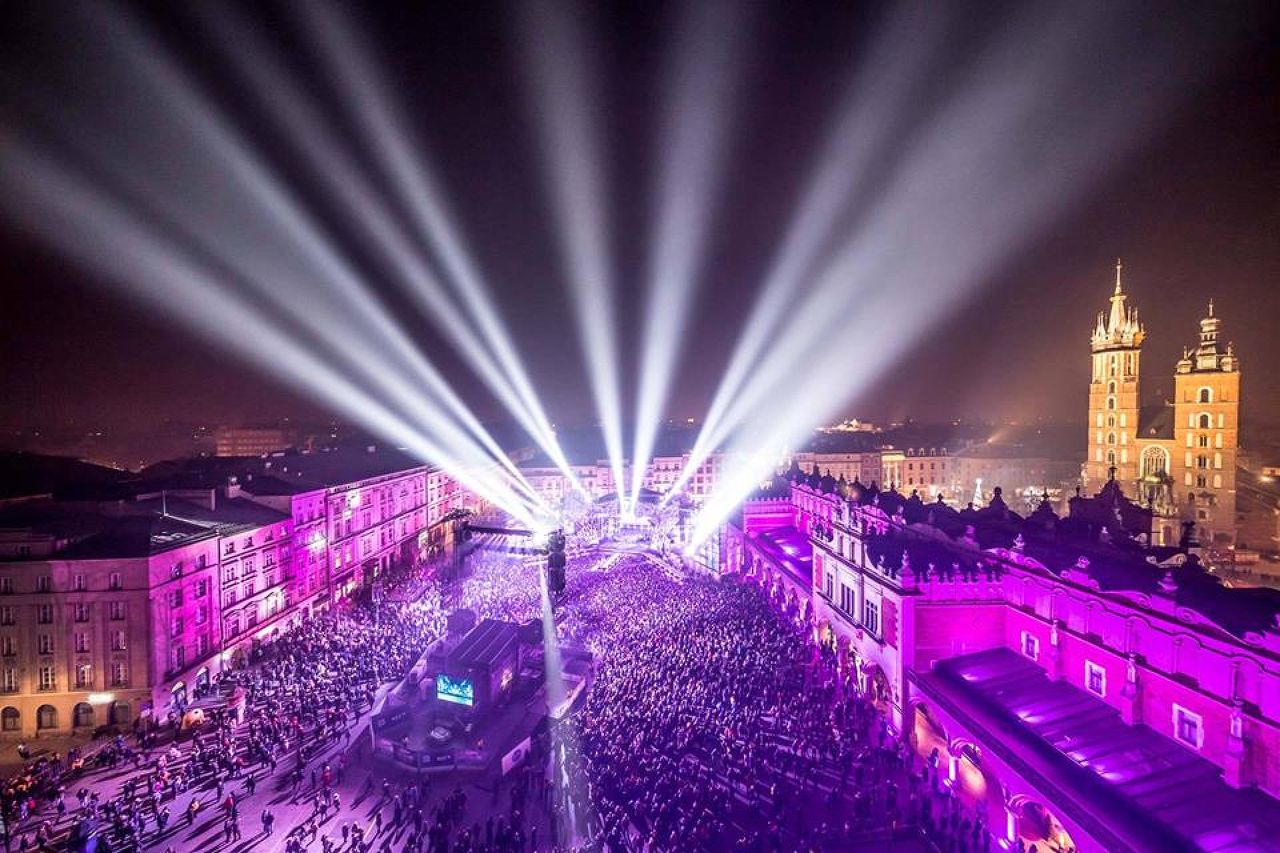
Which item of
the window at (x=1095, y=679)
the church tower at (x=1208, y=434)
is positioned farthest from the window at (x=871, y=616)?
the church tower at (x=1208, y=434)

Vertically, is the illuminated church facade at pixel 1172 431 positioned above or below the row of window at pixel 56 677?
above

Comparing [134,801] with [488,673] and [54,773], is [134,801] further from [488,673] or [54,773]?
[488,673]

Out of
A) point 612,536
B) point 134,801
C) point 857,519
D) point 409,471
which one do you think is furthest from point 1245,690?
point 409,471

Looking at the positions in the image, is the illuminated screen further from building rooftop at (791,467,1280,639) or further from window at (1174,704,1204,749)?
window at (1174,704,1204,749)

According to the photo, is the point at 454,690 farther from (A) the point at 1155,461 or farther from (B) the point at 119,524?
(A) the point at 1155,461

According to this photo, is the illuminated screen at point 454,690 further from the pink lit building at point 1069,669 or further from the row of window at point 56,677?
the pink lit building at point 1069,669

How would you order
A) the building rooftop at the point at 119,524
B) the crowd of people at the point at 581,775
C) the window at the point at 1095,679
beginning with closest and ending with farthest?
1. the crowd of people at the point at 581,775
2. the window at the point at 1095,679
3. the building rooftop at the point at 119,524
